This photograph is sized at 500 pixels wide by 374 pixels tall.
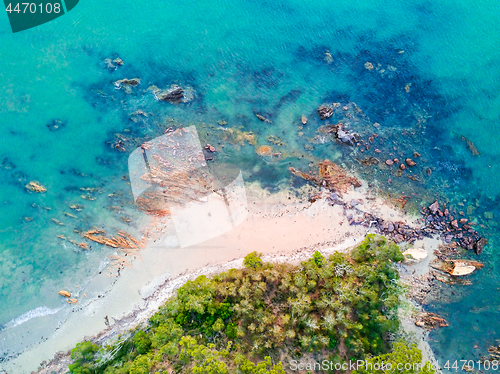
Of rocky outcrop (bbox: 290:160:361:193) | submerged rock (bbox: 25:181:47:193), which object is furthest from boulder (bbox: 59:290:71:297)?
rocky outcrop (bbox: 290:160:361:193)

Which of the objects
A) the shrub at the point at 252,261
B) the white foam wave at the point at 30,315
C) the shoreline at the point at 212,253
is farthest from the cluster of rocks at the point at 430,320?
the white foam wave at the point at 30,315

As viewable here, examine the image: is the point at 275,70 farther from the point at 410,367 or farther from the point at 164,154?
the point at 410,367

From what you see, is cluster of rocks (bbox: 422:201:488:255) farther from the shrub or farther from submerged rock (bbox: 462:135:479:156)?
the shrub

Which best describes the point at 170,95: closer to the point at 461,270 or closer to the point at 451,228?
the point at 451,228

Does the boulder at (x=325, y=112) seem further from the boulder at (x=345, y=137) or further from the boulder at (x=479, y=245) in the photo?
the boulder at (x=479, y=245)

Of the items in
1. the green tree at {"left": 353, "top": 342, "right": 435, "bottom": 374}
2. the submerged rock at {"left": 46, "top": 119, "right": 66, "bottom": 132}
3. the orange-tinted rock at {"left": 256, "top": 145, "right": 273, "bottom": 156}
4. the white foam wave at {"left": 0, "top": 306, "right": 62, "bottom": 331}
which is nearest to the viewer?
the green tree at {"left": 353, "top": 342, "right": 435, "bottom": 374}

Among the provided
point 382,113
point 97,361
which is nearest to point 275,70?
point 382,113
